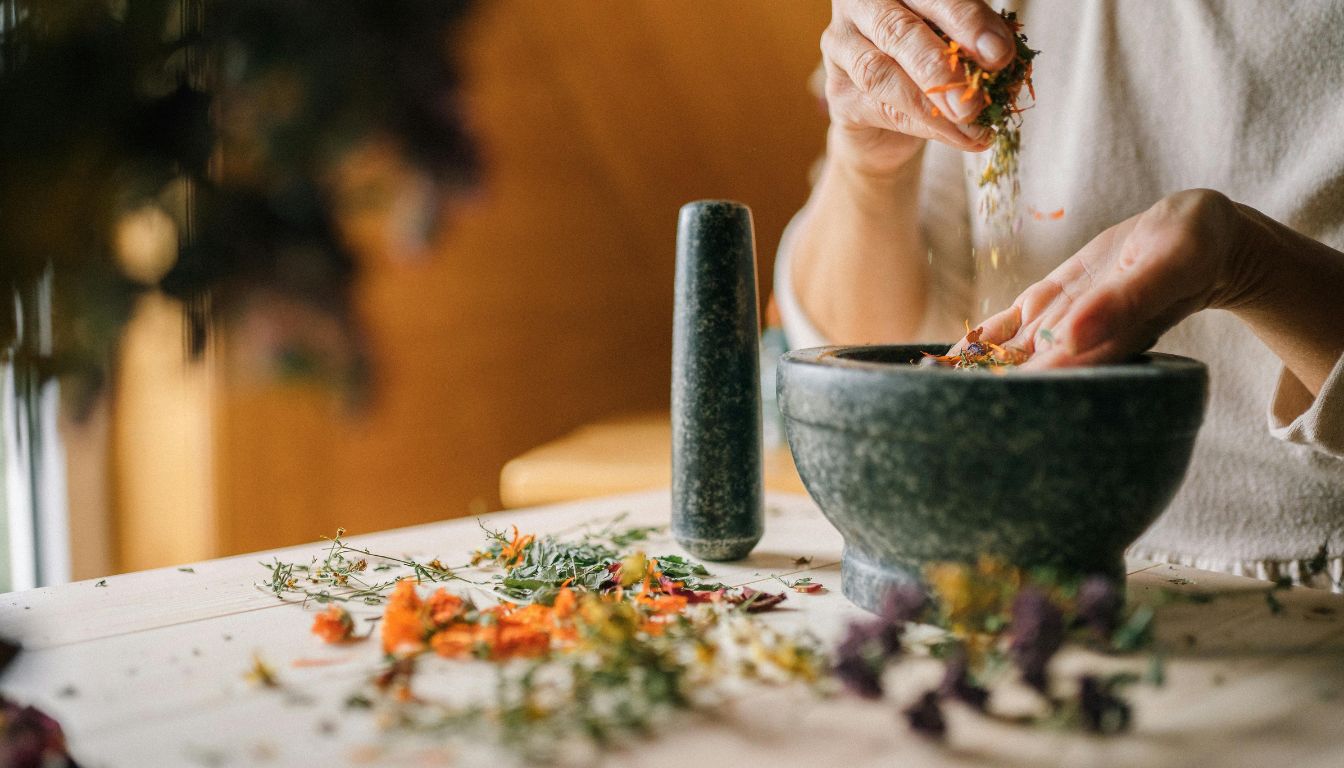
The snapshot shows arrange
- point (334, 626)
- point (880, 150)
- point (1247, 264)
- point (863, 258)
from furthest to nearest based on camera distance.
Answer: point (863, 258) < point (880, 150) < point (1247, 264) < point (334, 626)

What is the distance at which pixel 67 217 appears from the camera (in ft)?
1.47

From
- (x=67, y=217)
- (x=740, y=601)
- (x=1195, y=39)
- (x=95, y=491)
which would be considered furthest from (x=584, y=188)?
(x=67, y=217)

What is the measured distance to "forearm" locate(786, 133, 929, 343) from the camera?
1367mm

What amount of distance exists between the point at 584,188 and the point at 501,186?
0.34 m

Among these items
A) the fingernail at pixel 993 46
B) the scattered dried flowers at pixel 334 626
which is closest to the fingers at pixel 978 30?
the fingernail at pixel 993 46

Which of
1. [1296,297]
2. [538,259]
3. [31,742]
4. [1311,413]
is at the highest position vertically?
[538,259]

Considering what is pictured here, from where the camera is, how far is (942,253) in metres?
1.48

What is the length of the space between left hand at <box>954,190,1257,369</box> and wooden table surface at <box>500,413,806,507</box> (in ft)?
4.43


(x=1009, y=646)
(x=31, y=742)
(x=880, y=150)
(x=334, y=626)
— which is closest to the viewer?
(x=31, y=742)

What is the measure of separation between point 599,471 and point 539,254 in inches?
40.1

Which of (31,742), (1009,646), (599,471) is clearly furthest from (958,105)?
(599,471)

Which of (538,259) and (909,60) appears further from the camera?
(538,259)

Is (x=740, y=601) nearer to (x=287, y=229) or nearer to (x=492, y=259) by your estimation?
(x=287, y=229)

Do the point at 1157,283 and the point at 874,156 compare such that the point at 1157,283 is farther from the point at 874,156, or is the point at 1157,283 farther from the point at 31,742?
the point at 31,742
